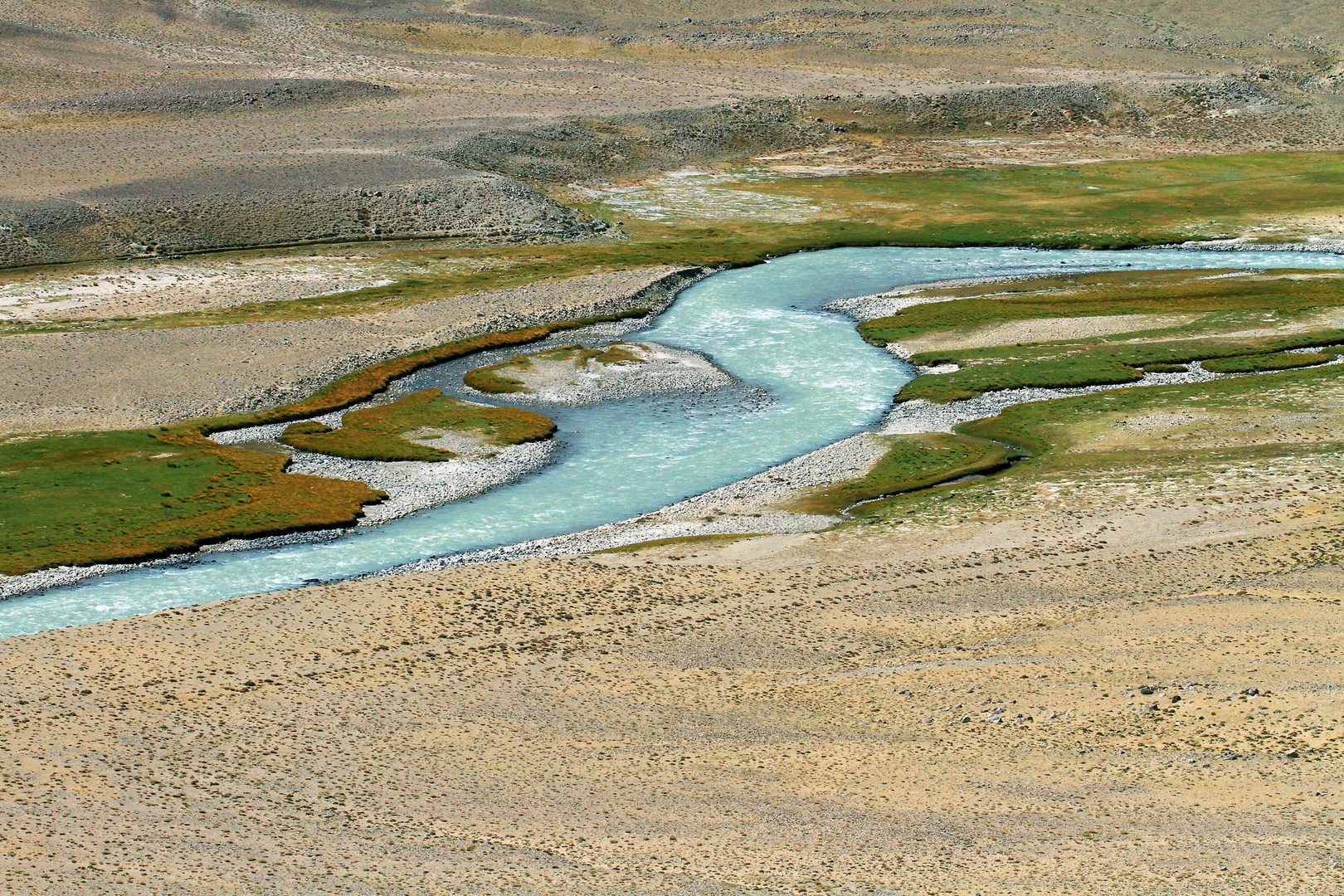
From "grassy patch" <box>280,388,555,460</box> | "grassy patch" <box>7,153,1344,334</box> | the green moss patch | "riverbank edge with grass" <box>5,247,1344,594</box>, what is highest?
"grassy patch" <box>7,153,1344,334</box>

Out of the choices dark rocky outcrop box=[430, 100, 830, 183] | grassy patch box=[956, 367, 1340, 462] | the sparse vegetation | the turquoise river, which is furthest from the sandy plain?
dark rocky outcrop box=[430, 100, 830, 183]

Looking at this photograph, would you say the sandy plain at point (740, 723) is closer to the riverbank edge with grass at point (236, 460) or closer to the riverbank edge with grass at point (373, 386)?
the riverbank edge with grass at point (236, 460)

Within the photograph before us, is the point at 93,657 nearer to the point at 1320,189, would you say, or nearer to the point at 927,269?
the point at 927,269

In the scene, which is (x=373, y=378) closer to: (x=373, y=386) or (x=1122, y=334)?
(x=373, y=386)

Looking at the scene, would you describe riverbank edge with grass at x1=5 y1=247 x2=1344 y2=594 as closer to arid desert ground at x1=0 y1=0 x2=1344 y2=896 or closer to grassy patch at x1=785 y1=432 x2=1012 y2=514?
grassy patch at x1=785 y1=432 x2=1012 y2=514

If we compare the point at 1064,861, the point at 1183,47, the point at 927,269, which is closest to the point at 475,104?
the point at 927,269

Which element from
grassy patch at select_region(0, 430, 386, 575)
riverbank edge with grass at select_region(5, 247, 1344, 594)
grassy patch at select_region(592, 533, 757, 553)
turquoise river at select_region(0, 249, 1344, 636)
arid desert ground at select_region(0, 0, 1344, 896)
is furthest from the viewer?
riverbank edge with grass at select_region(5, 247, 1344, 594)

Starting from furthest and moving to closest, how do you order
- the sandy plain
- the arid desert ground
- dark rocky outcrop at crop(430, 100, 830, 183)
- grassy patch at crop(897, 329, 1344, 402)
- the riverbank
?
dark rocky outcrop at crop(430, 100, 830, 183) → grassy patch at crop(897, 329, 1344, 402) → the riverbank → the arid desert ground → the sandy plain

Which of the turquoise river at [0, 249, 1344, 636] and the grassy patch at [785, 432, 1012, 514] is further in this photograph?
the grassy patch at [785, 432, 1012, 514]
